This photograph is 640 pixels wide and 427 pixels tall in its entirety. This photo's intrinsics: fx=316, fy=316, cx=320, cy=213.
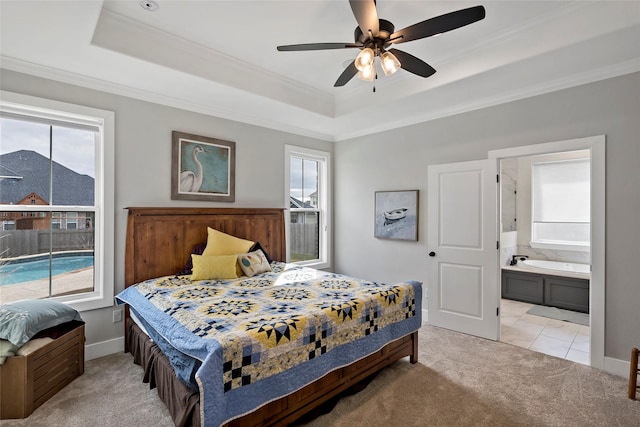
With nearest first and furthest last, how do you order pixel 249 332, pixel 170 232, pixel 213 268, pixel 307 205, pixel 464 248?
pixel 249 332 → pixel 213 268 → pixel 170 232 → pixel 464 248 → pixel 307 205

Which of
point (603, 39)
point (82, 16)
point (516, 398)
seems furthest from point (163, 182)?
point (603, 39)

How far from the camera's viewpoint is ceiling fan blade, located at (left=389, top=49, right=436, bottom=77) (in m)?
2.23

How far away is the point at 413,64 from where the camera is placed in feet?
7.50

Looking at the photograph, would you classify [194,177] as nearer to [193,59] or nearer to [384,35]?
[193,59]

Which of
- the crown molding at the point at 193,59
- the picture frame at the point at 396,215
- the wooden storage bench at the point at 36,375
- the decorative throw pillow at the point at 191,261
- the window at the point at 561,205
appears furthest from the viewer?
the window at the point at 561,205

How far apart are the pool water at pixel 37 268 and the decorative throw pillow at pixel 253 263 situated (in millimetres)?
1454

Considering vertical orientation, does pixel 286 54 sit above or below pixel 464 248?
above

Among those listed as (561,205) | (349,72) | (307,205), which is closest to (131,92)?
(349,72)

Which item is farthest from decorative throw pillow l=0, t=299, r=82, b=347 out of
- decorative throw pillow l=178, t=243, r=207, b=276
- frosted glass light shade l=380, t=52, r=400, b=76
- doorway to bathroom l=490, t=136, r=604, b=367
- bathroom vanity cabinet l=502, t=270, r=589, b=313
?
bathroom vanity cabinet l=502, t=270, r=589, b=313

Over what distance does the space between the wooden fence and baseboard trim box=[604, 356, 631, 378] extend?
4850 millimetres

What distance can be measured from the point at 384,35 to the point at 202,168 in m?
2.55

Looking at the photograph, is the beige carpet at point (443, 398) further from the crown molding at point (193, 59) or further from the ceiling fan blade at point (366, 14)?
the crown molding at point (193, 59)

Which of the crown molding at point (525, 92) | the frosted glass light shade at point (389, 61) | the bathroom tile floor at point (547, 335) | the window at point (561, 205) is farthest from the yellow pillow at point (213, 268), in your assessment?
the window at point (561, 205)

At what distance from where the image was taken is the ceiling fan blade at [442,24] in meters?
1.72
